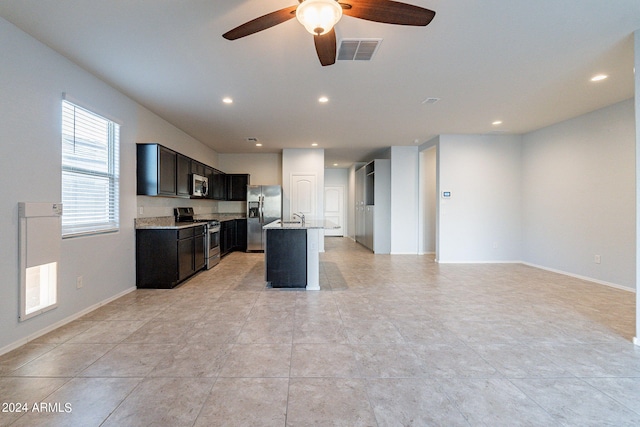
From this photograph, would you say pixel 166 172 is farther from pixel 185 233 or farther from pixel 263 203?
pixel 263 203

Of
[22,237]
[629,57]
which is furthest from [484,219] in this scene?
[22,237]

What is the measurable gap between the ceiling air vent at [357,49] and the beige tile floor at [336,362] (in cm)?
269

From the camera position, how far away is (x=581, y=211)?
478 centimetres

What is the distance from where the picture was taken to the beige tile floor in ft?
5.30

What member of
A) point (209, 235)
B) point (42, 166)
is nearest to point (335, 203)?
point (209, 235)

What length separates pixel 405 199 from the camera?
7.12 meters

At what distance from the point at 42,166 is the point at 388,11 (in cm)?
323

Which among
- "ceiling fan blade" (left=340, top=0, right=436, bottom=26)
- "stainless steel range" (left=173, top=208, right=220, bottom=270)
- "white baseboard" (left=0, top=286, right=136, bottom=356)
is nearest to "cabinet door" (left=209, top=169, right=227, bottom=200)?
"stainless steel range" (left=173, top=208, right=220, bottom=270)

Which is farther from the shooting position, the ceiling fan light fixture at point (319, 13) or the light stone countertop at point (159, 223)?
the light stone countertop at point (159, 223)

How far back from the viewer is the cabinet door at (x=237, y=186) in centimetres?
770

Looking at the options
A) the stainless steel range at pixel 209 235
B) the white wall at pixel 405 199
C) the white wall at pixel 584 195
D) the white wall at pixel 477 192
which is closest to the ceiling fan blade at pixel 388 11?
the stainless steel range at pixel 209 235

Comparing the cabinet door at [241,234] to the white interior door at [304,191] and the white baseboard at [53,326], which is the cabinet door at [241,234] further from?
the white baseboard at [53,326]

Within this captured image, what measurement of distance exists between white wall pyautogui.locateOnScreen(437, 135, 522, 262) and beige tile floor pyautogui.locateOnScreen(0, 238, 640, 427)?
7.80 ft

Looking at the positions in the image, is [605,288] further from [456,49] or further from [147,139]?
[147,139]
